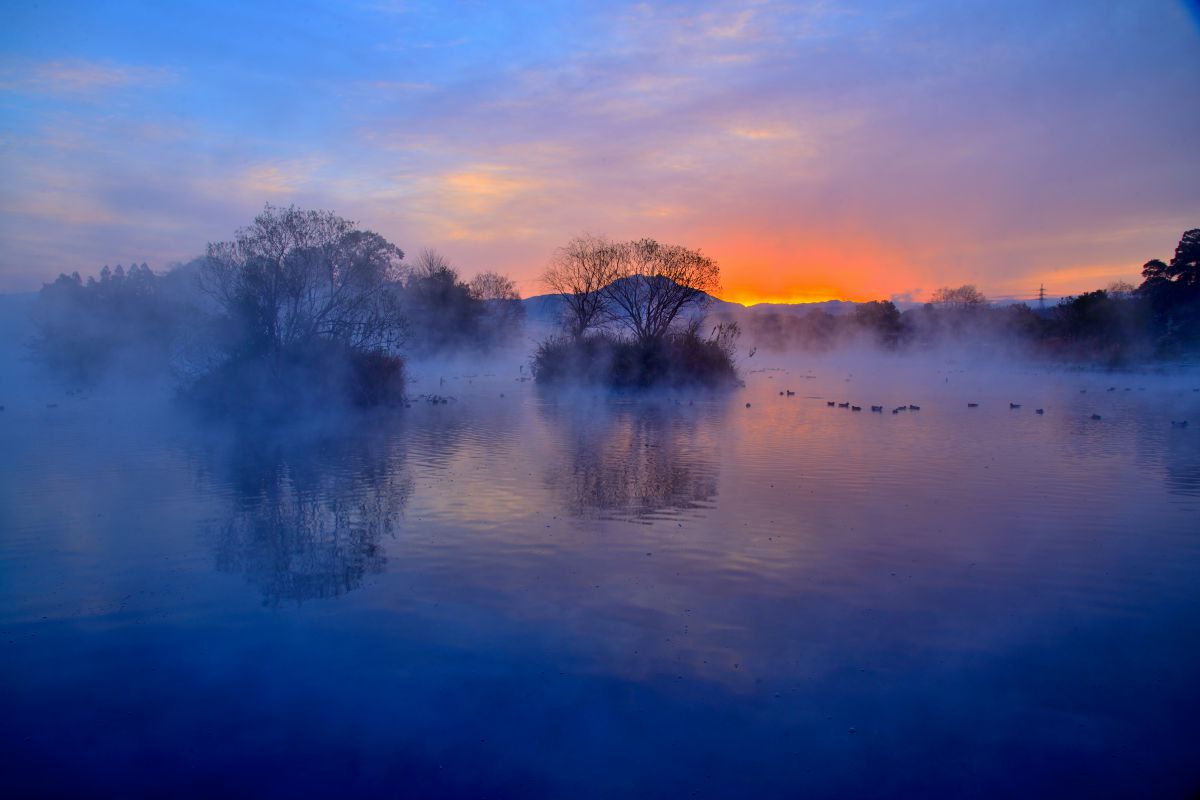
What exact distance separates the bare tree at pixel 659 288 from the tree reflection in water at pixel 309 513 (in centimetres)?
2266

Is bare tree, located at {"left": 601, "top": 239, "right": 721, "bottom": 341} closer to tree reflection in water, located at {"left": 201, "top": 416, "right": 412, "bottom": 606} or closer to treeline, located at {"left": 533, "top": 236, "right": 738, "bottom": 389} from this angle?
treeline, located at {"left": 533, "top": 236, "right": 738, "bottom": 389}

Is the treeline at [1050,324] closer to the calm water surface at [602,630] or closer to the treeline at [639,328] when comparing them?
the treeline at [639,328]

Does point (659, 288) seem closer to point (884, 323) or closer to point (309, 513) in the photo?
point (309, 513)

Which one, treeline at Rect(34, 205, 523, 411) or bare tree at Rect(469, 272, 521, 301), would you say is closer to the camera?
treeline at Rect(34, 205, 523, 411)

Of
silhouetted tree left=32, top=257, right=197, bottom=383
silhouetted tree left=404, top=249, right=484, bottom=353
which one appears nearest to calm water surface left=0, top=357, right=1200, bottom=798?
silhouetted tree left=32, top=257, right=197, bottom=383

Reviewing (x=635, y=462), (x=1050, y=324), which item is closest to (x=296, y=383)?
(x=635, y=462)

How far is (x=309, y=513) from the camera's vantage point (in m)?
9.94

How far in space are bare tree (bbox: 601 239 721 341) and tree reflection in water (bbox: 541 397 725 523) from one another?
13.6 m

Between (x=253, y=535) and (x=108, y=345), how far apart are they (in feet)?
97.0

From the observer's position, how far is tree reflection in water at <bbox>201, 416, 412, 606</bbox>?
24.4 feet

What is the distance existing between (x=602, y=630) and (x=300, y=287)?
816 inches

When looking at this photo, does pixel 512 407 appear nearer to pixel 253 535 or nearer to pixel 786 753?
pixel 253 535

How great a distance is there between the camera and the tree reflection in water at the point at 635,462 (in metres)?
10.5

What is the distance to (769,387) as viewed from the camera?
35.7 metres
